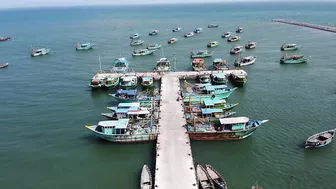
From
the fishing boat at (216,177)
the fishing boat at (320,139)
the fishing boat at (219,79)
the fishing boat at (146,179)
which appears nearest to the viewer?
the fishing boat at (216,177)

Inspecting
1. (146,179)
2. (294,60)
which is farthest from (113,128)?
(294,60)

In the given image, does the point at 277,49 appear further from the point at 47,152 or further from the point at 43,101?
the point at 47,152

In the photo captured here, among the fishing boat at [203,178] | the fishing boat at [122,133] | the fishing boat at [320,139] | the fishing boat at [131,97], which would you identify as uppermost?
the fishing boat at [131,97]

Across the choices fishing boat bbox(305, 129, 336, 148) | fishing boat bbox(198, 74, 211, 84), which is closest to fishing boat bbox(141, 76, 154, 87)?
fishing boat bbox(198, 74, 211, 84)

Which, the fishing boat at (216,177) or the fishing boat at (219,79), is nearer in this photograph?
the fishing boat at (216,177)

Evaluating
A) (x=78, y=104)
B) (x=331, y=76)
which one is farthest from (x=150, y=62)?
(x=331, y=76)

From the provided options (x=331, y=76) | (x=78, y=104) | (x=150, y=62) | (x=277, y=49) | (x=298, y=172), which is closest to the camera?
(x=298, y=172)

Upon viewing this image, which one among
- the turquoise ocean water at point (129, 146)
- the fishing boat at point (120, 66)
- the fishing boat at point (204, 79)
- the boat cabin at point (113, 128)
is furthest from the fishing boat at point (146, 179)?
the fishing boat at point (120, 66)

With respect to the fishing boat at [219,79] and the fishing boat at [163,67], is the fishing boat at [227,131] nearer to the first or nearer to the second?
the fishing boat at [219,79]
